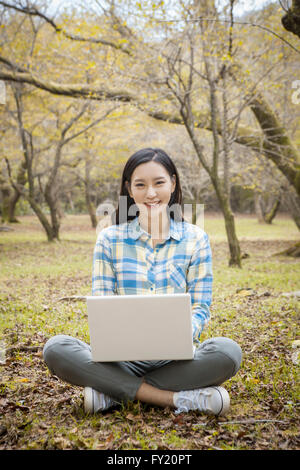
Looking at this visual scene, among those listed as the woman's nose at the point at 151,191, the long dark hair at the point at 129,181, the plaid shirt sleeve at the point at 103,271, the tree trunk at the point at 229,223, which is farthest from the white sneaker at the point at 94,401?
the tree trunk at the point at 229,223

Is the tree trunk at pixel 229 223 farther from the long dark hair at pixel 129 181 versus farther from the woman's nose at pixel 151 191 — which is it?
the woman's nose at pixel 151 191

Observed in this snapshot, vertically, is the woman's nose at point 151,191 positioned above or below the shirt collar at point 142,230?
above

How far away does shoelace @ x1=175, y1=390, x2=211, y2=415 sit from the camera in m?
2.52

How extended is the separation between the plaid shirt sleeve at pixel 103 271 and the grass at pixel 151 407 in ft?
2.32

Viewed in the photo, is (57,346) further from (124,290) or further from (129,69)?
(129,69)

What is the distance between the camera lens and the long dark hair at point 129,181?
9.24 feet

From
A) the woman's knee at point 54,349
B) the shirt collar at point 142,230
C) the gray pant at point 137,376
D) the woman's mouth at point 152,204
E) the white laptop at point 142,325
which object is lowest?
the gray pant at point 137,376

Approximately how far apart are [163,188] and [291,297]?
3702mm

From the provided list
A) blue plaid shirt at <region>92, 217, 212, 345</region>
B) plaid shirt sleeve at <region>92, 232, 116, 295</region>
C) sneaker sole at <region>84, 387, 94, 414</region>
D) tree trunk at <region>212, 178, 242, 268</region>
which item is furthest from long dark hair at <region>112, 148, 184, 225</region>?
tree trunk at <region>212, 178, 242, 268</region>

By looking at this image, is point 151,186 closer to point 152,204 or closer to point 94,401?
point 152,204

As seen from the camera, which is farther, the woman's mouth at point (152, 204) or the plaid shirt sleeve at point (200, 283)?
the woman's mouth at point (152, 204)

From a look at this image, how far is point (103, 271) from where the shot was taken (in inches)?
110

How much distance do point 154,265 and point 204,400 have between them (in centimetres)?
86

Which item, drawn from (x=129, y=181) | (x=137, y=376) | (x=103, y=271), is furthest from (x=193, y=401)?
(x=129, y=181)
